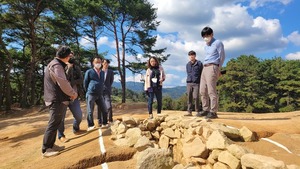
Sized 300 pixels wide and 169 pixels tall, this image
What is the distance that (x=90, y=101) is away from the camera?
17.9 ft

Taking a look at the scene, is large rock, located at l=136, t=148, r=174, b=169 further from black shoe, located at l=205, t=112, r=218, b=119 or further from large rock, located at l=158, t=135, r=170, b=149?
large rock, located at l=158, t=135, r=170, b=149

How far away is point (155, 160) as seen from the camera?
11.5ft

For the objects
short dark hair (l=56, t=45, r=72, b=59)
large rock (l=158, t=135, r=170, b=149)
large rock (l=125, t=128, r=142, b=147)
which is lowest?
large rock (l=158, t=135, r=170, b=149)

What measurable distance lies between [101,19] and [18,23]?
6.05 metres

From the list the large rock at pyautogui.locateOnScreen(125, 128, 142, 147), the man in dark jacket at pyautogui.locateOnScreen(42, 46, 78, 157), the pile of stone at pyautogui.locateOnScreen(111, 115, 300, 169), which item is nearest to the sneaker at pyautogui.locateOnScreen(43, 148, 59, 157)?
the man in dark jacket at pyautogui.locateOnScreen(42, 46, 78, 157)

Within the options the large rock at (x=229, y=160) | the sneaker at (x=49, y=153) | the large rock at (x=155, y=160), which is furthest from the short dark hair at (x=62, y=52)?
the large rock at (x=229, y=160)

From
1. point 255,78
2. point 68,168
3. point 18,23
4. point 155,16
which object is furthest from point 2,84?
point 255,78

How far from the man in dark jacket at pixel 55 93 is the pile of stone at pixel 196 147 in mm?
1221

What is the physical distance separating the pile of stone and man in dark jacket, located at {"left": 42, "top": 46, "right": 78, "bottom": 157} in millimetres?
1221

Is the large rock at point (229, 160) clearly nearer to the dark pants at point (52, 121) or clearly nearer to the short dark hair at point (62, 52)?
the dark pants at point (52, 121)

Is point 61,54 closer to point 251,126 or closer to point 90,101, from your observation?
point 90,101

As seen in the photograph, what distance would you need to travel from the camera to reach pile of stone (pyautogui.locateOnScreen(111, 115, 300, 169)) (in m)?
3.18

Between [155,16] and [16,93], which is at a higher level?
[155,16]

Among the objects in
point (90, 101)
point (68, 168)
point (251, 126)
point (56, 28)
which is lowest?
point (68, 168)
